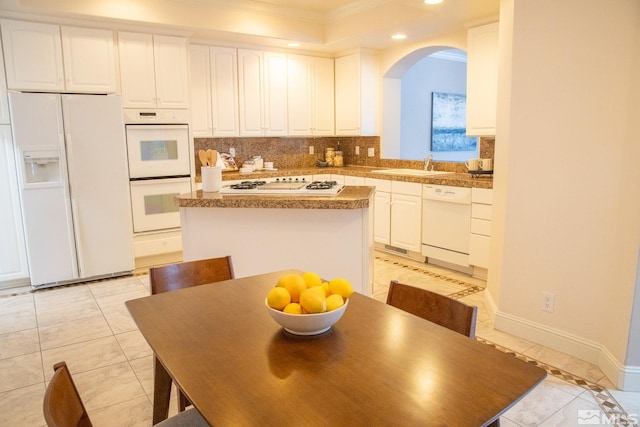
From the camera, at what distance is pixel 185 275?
6.39ft

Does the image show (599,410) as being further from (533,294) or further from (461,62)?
(461,62)

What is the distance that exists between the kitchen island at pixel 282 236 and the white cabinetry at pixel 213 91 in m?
2.27

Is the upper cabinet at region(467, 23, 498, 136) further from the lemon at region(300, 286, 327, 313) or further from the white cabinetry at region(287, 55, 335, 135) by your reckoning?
the lemon at region(300, 286, 327, 313)

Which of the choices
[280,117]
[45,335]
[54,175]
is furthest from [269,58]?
[45,335]

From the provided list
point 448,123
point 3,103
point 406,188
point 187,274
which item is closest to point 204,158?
point 187,274

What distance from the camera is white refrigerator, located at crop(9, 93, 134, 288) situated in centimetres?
375

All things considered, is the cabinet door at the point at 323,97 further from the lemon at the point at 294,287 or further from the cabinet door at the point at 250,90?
the lemon at the point at 294,287

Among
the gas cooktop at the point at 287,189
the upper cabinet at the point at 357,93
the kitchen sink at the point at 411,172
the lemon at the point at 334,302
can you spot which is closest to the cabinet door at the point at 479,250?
the kitchen sink at the point at 411,172

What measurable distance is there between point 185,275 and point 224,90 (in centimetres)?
361

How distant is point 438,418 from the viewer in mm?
897

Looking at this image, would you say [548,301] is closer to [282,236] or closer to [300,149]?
[282,236]

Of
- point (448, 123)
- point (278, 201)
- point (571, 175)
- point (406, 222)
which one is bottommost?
point (406, 222)

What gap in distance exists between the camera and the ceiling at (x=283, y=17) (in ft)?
12.5

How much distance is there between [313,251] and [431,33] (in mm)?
3090
